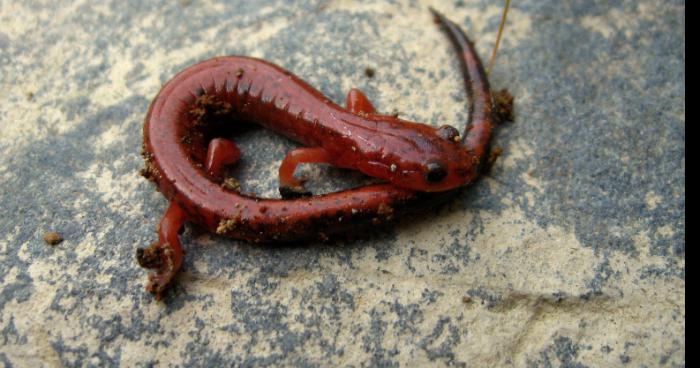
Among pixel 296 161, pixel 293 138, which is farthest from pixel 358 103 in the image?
pixel 296 161

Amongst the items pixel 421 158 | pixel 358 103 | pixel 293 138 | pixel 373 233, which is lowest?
pixel 373 233

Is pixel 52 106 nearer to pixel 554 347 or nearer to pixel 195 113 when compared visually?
pixel 195 113

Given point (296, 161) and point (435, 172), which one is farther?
point (296, 161)

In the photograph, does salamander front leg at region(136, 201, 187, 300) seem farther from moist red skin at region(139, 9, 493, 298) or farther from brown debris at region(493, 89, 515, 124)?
brown debris at region(493, 89, 515, 124)

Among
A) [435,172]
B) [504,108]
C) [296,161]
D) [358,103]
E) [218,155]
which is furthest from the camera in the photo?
[504,108]

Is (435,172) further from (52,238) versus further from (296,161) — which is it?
(52,238)

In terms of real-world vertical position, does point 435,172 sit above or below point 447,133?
below
